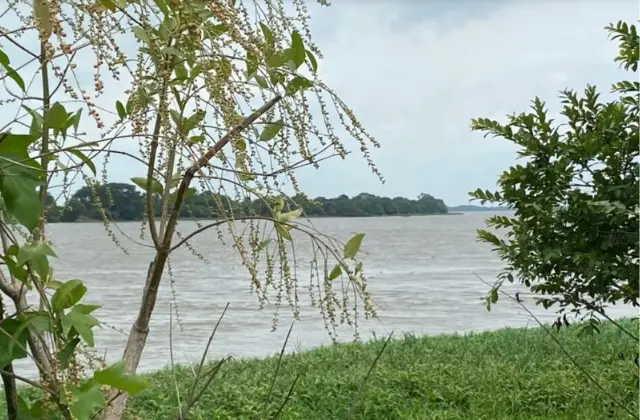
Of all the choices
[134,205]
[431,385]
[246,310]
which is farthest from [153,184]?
[246,310]

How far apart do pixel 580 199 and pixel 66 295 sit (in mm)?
1712

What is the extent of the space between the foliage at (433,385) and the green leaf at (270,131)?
8.31 feet

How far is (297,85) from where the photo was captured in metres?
1.00

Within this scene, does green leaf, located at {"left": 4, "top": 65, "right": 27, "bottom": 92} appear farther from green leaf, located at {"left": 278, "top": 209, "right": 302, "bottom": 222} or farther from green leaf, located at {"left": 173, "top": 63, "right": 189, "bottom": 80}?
green leaf, located at {"left": 278, "top": 209, "right": 302, "bottom": 222}

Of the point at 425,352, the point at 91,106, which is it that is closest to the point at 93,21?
the point at 91,106

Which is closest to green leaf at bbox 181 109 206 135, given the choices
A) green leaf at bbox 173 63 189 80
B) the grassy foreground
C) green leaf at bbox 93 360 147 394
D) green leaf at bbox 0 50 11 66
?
green leaf at bbox 173 63 189 80

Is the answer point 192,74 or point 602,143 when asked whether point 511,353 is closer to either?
point 602,143

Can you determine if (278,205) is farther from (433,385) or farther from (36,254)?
(433,385)

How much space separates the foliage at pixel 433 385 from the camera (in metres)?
3.88

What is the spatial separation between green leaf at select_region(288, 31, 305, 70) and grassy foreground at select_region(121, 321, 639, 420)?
2.36 meters

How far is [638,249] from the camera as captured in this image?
2.06 meters

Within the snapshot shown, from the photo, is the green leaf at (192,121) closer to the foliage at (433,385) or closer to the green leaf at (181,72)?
the green leaf at (181,72)

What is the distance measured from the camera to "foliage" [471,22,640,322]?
7.13 feet

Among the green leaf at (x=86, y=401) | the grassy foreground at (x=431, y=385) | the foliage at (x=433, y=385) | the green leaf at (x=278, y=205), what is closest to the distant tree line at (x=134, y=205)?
the green leaf at (x=278, y=205)
